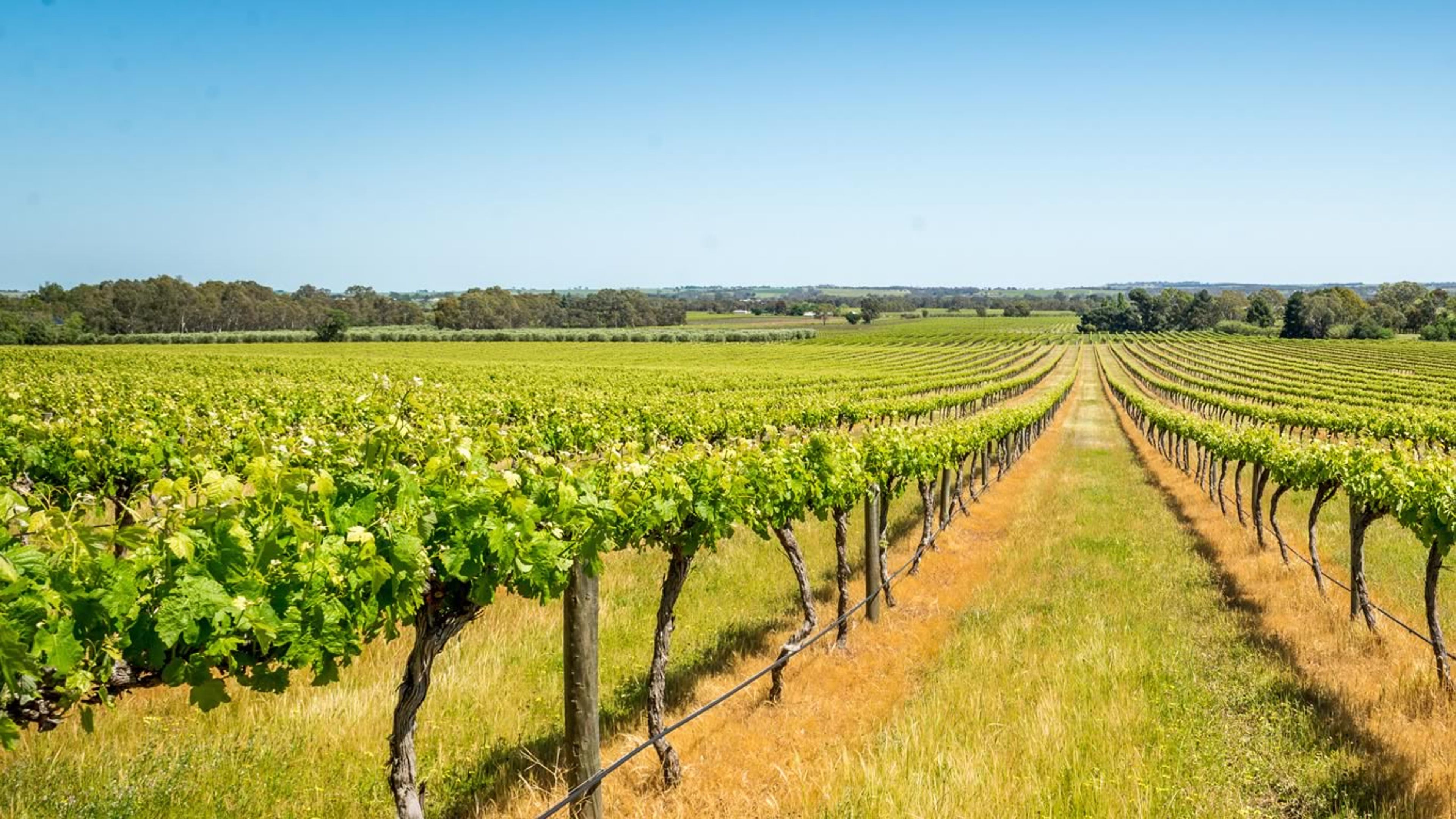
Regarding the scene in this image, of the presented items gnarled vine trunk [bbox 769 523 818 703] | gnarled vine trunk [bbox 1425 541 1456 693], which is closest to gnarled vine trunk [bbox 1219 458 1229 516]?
gnarled vine trunk [bbox 1425 541 1456 693]

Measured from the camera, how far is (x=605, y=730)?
5984mm

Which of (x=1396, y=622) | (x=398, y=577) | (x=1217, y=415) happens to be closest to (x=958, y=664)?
(x=1396, y=622)

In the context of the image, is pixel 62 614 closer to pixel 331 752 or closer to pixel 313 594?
pixel 313 594

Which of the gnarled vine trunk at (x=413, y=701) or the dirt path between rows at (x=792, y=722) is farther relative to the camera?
the dirt path between rows at (x=792, y=722)

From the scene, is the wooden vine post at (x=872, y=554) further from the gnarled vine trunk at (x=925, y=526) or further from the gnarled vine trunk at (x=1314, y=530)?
the gnarled vine trunk at (x=1314, y=530)

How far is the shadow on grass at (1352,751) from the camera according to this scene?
5.04 m

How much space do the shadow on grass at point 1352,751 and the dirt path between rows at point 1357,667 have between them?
1 centimetres

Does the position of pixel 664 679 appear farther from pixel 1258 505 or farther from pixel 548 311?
pixel 548 311

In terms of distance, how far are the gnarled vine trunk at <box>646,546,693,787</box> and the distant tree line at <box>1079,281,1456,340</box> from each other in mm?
160732

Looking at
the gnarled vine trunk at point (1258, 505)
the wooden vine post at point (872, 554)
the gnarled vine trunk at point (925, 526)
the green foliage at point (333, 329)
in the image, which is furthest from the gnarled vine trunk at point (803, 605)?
the green foliage at point (333, 329)

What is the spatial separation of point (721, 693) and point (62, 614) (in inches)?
196

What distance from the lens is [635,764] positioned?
541cm

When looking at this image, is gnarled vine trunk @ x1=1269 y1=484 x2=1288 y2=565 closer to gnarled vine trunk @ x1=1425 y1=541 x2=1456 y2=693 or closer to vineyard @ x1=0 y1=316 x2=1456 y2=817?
vineyard @ x1=0 y1=316 x2=1456 y2=817

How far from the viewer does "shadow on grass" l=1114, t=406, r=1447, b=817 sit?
504 centimetres
